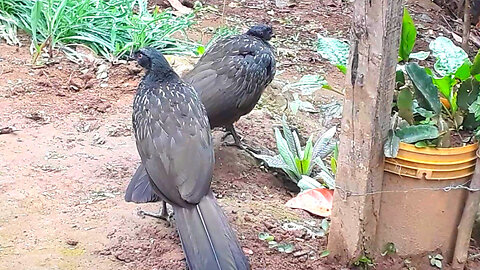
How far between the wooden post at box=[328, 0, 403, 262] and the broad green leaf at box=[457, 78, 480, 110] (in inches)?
18.3

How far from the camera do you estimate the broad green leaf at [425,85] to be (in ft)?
10.5

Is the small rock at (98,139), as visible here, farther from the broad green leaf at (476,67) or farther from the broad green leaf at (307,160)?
the broad green leaf at (476,67)

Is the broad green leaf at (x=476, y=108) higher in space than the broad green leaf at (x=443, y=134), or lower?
higher

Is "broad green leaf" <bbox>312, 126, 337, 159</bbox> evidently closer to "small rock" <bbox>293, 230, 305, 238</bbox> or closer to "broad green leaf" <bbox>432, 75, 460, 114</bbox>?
"small rock" <bbox>293, 230, 305, 238</bbox>

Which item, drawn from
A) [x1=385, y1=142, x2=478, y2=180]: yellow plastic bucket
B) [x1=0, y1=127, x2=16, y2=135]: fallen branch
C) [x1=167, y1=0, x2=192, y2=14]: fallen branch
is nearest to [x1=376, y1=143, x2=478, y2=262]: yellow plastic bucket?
[x1=385, y1=142, x2=478, y2=180]: yellow plastic bucket

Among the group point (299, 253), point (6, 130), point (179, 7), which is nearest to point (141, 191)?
point (299, 253)

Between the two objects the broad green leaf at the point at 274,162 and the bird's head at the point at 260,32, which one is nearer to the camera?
the broad green leaf at the point at 274,162

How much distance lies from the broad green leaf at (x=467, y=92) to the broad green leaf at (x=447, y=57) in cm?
19

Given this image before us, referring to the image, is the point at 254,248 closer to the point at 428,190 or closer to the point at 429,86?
the point at 428,190

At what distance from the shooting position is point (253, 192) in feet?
14.3

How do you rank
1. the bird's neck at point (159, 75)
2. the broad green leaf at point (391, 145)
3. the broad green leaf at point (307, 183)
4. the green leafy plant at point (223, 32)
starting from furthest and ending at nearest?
the green leafy plant at point (223, 32), the broad green leaf at point (307, 183), the bird's neck at point (159, 75), the broad green leaf at point (391, 145)

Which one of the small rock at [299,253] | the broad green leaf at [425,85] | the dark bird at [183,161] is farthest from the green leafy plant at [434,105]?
the dark bird at [183,161]

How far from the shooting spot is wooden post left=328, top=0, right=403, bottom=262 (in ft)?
9.41

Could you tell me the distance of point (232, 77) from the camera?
459cm
